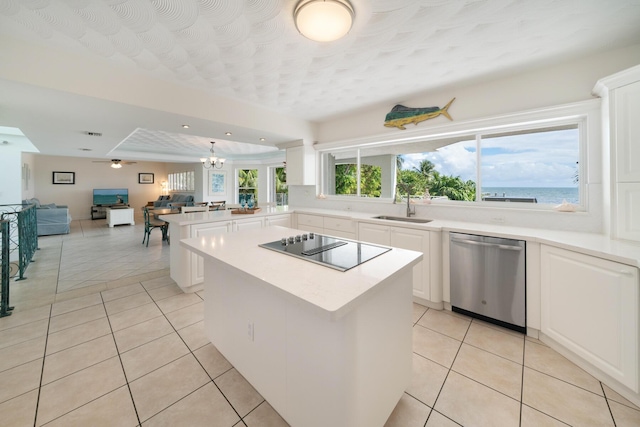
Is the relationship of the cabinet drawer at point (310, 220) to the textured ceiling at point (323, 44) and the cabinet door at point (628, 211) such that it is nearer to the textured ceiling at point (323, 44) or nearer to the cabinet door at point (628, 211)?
the textured ceiling at point (323, 44)

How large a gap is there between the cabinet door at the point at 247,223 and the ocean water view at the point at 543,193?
312 cm

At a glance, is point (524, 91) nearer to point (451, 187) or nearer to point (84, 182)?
point (451, 187)

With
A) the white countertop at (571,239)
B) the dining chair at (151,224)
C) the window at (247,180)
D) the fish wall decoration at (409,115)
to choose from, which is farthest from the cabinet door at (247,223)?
the window at (247,180)

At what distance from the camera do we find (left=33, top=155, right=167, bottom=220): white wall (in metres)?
9.50

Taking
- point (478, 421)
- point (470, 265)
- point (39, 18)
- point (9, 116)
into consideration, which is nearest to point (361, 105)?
point (470, 265)

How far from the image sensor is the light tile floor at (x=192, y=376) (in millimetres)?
1398

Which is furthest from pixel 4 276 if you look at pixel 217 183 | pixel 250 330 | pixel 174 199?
pixel 174 199

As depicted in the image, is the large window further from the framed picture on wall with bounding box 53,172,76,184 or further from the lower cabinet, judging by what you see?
the framed picture on wall with bounding box 53,172,76,184

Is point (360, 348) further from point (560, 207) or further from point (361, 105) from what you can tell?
point (361, 105)

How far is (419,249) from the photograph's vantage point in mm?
2686

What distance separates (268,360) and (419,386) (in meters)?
1.02

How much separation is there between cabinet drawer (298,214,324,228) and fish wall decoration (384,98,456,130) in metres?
1.76

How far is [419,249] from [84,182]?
44.5 feet

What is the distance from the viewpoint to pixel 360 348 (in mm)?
1072
